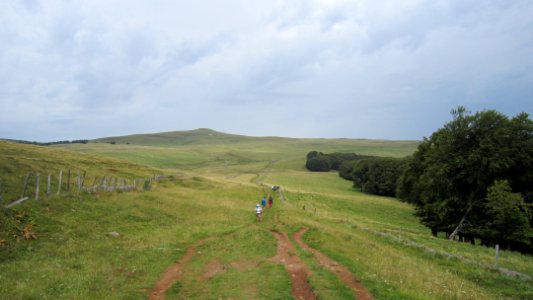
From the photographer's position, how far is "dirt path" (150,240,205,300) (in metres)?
13.1

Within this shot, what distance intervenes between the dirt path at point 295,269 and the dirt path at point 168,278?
4823mm

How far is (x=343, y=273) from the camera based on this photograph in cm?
1586

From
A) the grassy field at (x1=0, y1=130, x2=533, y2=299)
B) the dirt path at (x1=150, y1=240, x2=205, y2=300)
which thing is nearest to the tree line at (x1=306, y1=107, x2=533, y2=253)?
the grassy field at (x1=0, y1=130, x2=533, y2=299)

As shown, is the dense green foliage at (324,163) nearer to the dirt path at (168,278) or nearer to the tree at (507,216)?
the tree at (507,216)

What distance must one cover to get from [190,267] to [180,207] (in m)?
19.1

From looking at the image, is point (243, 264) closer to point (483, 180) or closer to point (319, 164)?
point (483, 180)

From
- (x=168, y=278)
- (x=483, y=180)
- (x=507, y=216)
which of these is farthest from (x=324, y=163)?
(x=168, y=278)

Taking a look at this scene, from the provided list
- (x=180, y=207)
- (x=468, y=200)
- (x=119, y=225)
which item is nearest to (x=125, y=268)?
(x=119, y=225)

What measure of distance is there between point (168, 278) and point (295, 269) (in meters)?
5.77

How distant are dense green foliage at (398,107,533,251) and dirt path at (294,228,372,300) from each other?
2440 cm

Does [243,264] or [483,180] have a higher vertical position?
[483,180]

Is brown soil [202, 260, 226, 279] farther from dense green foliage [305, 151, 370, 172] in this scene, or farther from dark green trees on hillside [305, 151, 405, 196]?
dense green foliage [305, 151, 370, 172]

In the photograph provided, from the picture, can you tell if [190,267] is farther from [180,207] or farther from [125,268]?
[180,207]

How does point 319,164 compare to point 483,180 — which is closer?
point 483,180
